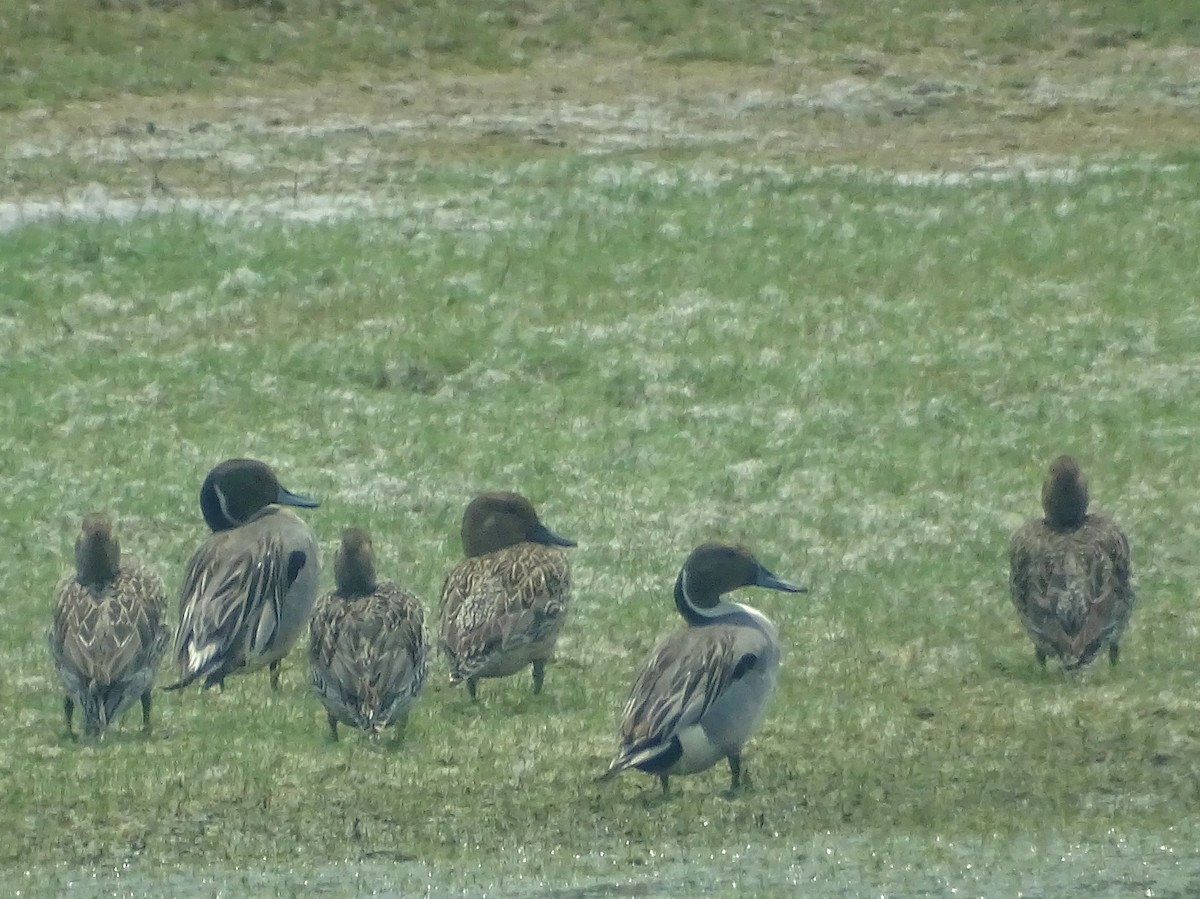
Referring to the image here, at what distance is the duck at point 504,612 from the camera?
1371 centimetres

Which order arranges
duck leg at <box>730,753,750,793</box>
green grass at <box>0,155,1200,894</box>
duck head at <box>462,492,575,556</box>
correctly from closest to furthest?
green grass at <box>0,155,1200,894</box> < duck leg at <box>730,753,750,793</box> < duck head at <box>462,492,575,556</box>

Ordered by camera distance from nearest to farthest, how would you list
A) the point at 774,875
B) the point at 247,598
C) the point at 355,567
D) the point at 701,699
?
1. the point at 774,875
2. the point at 701,699
3. the point at 355,567
4. the point at 247,598

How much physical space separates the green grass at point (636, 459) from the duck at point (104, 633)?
0.87 ft

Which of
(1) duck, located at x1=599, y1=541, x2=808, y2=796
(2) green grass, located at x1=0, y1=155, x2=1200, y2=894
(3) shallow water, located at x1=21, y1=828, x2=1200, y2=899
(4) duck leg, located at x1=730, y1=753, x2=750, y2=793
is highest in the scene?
(1) duck, located at x1=599, y1=541, x2=808, y2=796

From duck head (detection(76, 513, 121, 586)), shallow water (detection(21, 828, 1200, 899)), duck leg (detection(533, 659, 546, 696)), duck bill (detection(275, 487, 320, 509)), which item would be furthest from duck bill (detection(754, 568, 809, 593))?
duck head (detection(76, 513, 121, 586))

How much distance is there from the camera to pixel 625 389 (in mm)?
22438

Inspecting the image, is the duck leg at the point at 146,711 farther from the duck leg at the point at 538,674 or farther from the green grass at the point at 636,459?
the duck leg at the point at 538,674

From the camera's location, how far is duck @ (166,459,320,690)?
45.2 feet

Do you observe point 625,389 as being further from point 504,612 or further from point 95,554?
point 95,554

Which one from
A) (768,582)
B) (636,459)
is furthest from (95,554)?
(636,459)

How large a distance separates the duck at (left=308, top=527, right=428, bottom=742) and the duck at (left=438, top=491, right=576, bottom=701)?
1.57 feet

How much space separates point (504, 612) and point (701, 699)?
7.52 ft

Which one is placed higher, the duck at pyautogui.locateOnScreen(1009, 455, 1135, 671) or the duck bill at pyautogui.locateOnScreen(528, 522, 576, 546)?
the duck at pyautogui.locateOnScreen(1009, 455, 1135, 671)

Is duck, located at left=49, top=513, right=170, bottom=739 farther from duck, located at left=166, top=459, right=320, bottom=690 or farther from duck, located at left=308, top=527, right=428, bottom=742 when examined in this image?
duck, located at left=308, top=527, right=428, bottom=742
